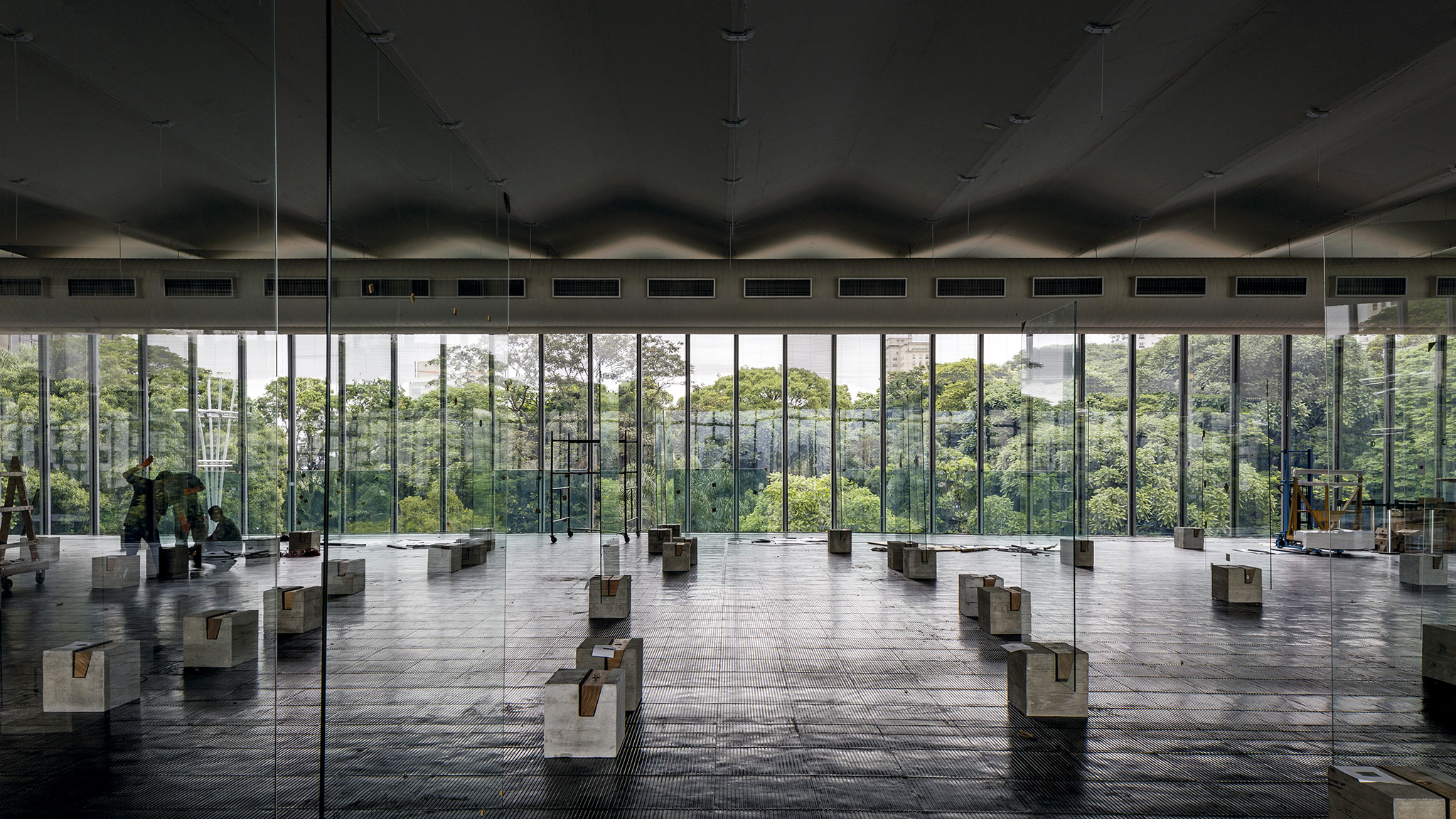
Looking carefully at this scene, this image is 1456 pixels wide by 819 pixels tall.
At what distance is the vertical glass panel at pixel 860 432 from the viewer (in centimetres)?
1410

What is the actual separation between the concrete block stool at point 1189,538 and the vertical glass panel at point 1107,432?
146 centimetres

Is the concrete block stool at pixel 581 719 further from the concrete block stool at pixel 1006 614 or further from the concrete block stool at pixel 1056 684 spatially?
the concrete block stool at pixel 1006 614

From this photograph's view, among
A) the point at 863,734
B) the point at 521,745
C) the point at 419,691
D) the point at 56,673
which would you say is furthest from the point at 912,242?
the point at 56,673

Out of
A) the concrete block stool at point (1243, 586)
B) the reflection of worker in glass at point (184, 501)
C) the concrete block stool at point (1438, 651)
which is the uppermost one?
the reflection of worker in glass at point (184, 501)

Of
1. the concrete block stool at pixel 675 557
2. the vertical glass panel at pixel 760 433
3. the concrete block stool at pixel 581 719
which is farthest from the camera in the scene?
the vertical glass panel at pixel 760 433

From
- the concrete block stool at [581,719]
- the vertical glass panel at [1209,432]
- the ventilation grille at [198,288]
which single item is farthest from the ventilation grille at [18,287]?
the vertical glass panel at [1209,432]

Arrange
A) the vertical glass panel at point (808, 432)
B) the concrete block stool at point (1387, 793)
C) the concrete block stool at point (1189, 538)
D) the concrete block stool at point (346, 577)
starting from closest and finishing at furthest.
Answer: the concrete block stool at point (346, 577) < the concrete block stool at point (1387, 793) < the concrete block stool at point (1189, 538) < the vertical glass panel at point (808, 432)

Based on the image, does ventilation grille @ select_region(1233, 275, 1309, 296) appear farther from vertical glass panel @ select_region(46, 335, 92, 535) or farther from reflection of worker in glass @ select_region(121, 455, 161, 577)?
vertical glass panel @ select_region(46, 335, 92, 535)

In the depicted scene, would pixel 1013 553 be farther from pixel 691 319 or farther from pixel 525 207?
pixel 525 207

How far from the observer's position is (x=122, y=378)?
2.10 metres

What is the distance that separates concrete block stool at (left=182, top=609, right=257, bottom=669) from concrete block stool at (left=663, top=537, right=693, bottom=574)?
26.1 ft

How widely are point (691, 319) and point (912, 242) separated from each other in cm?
317

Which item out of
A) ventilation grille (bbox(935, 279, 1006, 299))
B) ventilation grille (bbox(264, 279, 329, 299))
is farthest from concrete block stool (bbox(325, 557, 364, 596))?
ventilation grille (bbox(935, 279, 1006, 299))

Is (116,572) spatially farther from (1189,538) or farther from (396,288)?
(1189,538)
